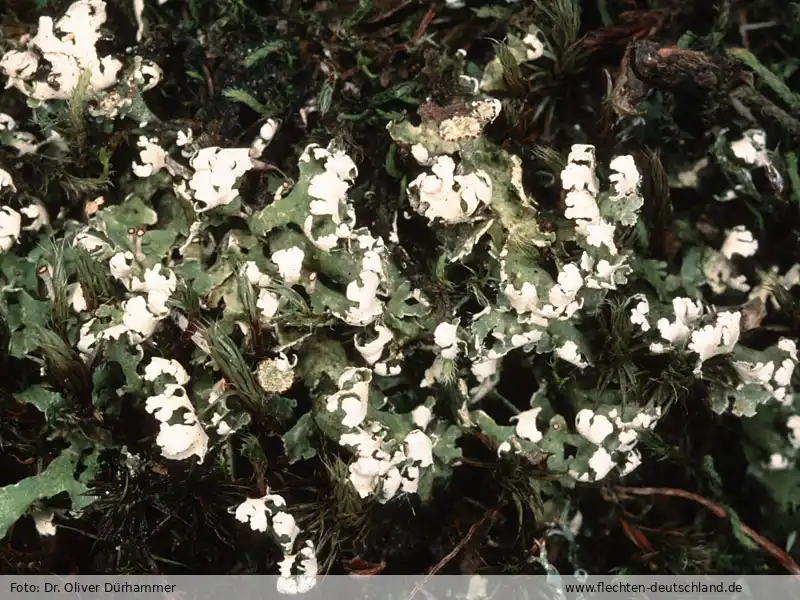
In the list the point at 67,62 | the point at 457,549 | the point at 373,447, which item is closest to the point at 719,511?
the point at 457,549

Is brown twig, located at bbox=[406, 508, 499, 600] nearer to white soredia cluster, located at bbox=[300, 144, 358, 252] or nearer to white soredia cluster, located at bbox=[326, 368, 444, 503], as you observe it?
white soredia cluster, located at bbox=[326, 368, 444, 503]

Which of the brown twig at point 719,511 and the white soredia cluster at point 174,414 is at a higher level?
the white soredia cluster at point 174,414

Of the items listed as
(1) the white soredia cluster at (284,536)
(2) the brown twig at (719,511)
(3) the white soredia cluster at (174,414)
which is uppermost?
(3) the white soredia cluster at (174,414)

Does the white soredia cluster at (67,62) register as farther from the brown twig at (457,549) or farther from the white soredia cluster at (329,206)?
the brown twig at (457,549)

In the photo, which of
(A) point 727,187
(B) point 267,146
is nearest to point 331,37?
(B) point 267,146

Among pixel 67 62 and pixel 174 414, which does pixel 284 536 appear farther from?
pixel 67 62

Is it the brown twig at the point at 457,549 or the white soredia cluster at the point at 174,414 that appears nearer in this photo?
the white soredia cluster at the point at 174,414

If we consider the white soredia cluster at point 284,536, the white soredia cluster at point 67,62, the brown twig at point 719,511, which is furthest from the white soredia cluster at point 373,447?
the white soredia cluster at point 67,62
